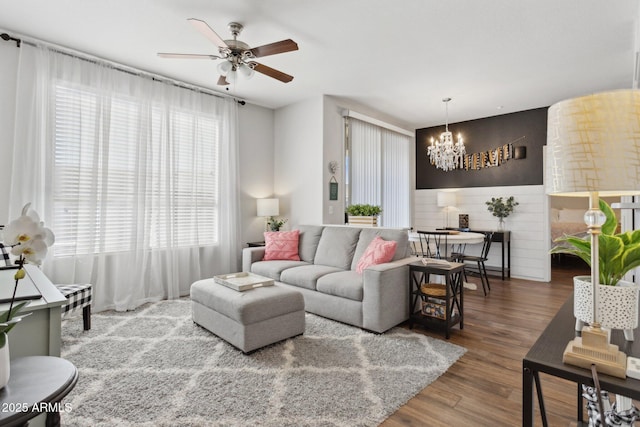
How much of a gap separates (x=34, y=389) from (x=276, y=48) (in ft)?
8.58

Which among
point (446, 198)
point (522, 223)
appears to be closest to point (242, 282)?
point (446, 198)

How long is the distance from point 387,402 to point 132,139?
3.82 metres

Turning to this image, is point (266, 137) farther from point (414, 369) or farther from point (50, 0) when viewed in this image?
point (414, 369)

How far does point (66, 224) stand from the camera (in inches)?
136

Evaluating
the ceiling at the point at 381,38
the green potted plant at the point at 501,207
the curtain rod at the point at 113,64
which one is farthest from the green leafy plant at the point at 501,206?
the curtain rod at the point at 113,64

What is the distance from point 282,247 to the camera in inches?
168

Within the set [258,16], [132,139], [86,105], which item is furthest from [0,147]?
[258,16]

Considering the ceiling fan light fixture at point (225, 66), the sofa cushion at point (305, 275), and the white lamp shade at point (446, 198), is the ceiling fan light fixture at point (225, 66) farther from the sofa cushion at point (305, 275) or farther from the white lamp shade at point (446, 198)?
the white lamp shade at point (446, 198)

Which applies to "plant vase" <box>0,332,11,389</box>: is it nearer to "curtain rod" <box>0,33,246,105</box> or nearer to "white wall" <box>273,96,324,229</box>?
"curtain rod" <box>0,33,246,105</box>

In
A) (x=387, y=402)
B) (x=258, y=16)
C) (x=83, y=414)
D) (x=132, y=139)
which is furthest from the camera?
(x=132, y=139)

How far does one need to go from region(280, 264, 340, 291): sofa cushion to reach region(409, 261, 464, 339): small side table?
0.88 meters

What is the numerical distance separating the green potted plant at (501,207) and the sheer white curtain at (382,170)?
1.52 meters

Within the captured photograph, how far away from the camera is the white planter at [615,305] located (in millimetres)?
1045

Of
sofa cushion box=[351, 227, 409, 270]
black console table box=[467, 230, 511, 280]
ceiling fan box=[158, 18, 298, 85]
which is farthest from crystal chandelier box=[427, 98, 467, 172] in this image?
ceiling fan box=[158, 18, 298, 85]
